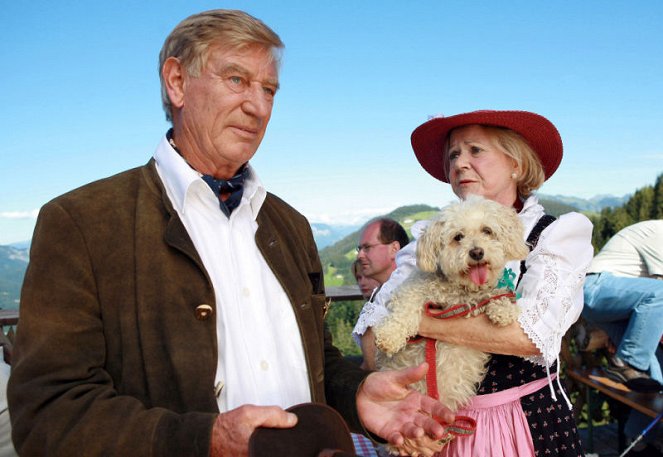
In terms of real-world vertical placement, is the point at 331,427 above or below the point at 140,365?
below

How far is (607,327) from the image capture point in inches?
212

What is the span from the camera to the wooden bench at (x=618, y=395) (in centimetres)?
430

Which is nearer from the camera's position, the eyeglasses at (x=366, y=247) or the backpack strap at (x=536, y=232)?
the backpack strap at (x=536, y=232)

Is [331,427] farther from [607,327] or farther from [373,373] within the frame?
[607,327]

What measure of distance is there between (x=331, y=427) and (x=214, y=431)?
0.93 feet

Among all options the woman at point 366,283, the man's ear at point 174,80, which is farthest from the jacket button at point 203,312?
the woman at point 366,283

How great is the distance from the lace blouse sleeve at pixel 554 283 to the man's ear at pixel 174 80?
1.54 m

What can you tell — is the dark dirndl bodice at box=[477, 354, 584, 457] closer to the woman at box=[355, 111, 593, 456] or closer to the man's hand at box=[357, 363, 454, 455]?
the woman at box=[355, 111, 593, 456]

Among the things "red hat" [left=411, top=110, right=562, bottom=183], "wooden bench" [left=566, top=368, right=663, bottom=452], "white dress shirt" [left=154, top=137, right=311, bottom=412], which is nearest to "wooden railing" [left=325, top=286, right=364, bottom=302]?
"wooden bench" [left=566, top=368, right=663, bottom=452]

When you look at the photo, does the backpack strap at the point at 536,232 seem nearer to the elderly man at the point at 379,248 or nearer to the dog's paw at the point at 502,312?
the dog's paw at the point at 502,312

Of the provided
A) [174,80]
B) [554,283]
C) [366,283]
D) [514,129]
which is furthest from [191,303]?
[366,283]

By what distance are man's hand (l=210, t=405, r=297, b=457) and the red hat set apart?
183 cm

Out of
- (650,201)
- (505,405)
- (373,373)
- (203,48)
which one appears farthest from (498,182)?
(650,201)

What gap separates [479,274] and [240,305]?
3.79ft
